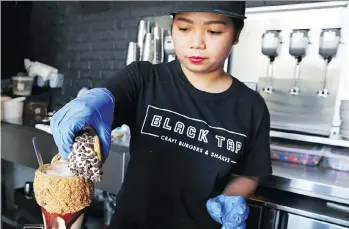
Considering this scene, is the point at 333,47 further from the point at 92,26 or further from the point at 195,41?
the point at 92,26

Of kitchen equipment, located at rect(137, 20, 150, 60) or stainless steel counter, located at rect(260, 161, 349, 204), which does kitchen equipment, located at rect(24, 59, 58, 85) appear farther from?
stainless steel counter, located at rect(260, 161, 349, 204)

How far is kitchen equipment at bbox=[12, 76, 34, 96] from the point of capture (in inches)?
112

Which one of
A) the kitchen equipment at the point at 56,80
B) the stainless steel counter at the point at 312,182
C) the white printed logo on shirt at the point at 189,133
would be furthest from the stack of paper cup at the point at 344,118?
the kitchen equipment at the point at 56,80

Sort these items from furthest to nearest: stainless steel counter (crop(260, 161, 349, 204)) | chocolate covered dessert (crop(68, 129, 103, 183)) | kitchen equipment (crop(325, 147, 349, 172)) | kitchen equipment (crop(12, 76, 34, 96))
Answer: kitchen equipment (crop(12, 76, 34, 96)) → kitchen equipment (crop(325, 147, 349, 172)) → stainless steel counter (crop(260, 161, 349, 204)) → chocolate covered dessert (crop(68, 129, 103, 183))

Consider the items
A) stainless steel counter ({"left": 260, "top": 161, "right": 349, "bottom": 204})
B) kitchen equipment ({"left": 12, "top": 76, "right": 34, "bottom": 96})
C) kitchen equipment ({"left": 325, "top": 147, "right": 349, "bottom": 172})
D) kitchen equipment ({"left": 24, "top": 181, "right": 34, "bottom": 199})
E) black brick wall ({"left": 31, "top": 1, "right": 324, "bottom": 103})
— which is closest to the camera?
stainless steel counter ({"left": 260, "top": 161, "right": 349, "bottom": 204})

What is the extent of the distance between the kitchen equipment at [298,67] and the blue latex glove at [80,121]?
1317 millimetres

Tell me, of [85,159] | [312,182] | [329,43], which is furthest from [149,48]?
[85,159]

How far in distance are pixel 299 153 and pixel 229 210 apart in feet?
2.98

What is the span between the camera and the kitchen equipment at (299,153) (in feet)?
5.62

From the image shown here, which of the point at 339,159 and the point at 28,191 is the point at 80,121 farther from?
the point at 28,191

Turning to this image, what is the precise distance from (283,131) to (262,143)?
860 mm

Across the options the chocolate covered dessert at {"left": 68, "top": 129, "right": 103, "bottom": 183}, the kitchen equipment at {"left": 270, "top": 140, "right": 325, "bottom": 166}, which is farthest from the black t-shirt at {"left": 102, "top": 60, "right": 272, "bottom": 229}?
the kitchen equipment at {"left": 270, "top": 140, "right": 325, "bottom": 166}

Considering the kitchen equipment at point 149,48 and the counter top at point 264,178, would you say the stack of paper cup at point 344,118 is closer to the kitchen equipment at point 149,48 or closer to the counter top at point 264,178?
the counter top at point 264,178

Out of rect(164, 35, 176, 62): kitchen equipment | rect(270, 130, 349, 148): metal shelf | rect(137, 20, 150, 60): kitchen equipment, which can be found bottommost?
rect(270, 130, 349, 148): metal shelf
